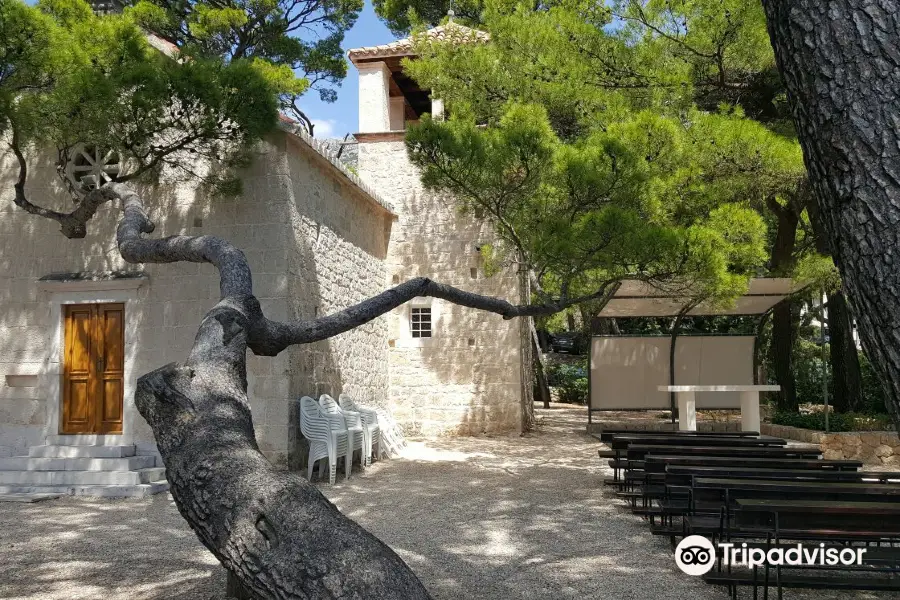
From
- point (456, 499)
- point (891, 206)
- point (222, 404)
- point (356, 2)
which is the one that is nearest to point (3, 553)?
point (222, 404)

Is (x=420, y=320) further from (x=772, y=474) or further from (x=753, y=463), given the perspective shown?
(x=772, y=474)

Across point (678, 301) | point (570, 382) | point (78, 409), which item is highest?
point (678, 301)

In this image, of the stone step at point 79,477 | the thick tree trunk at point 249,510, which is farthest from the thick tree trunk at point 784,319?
the thick tree trunk at point 249,510

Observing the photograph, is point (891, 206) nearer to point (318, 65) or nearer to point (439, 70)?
point (439, 70)

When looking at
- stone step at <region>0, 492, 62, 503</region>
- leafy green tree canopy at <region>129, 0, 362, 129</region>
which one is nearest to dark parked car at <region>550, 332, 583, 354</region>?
leafy green tree canopy at <region>129, 0, 362, 129</region>

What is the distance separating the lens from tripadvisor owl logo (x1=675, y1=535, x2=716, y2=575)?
4.13 meters

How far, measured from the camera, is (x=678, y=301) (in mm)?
9367

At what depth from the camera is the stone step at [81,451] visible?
25.6 feet

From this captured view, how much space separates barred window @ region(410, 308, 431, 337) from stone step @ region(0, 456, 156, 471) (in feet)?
16.6

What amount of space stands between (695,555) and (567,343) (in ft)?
73.0

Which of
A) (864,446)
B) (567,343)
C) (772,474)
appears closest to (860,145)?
(772,474)

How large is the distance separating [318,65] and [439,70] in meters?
10.6

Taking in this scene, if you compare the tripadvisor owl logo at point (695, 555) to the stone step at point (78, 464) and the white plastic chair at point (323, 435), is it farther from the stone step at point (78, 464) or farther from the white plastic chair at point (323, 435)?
the stone step at point (78, 464)

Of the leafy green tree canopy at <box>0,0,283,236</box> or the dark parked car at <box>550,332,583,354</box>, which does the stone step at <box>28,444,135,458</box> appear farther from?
the dark parked car at <box>550,332,583,354</box>
